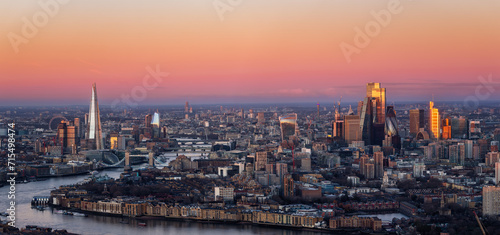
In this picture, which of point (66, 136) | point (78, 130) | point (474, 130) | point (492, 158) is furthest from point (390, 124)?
point (66, 136)

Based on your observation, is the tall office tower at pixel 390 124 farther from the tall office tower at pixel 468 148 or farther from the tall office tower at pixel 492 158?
the tall office tower at pixel 492 158

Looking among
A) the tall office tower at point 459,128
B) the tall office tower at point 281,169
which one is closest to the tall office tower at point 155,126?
the tall office tower at point 459,128

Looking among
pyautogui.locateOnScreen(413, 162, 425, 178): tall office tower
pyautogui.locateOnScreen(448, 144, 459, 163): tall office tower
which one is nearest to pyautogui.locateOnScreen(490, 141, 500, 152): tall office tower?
pyautogui.locateOnScreen(448, 144, 459, 163): tall office tower

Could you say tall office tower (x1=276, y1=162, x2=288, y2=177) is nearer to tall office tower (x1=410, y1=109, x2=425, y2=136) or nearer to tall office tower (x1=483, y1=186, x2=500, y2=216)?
tall office tower (x1=483, y1=186, x2=500, y2=216)

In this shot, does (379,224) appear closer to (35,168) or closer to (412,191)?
(412,191)

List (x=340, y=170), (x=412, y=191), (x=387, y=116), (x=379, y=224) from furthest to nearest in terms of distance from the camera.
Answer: (x=387, y=116)
(x=340, y=170)
(x=412, y=191)
(x=379, y=224)

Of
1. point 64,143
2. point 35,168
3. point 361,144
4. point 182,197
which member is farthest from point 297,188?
point 64,143
